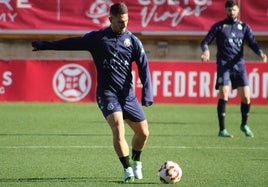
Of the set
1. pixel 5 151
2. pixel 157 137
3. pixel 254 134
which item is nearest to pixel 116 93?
pixel 5 151

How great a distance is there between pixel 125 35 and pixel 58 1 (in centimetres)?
1881

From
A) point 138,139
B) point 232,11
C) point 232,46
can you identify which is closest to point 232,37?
point 232,46

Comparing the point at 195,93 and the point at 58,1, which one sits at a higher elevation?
the point at 58,1

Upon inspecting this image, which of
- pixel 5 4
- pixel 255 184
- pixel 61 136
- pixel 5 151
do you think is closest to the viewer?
pixel 255 184

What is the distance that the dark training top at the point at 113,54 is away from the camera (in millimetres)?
9523

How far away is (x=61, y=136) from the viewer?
14.7m

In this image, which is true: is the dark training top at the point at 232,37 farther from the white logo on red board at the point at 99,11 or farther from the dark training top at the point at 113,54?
the white logo on red board at the point at 99,11

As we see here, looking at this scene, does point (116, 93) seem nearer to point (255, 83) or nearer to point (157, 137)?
point (157, 137)

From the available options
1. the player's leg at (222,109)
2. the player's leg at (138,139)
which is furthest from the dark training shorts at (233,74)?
the player's leg at (138,139)

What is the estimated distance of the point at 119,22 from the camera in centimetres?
931

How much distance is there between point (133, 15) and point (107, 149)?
1574cm

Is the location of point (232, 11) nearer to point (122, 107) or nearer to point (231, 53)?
point (231, 53)

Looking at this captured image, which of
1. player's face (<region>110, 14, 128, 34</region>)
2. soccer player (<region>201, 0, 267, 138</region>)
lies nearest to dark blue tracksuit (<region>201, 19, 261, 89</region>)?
soccer player (<region>201, 0, 267, 138</region>)

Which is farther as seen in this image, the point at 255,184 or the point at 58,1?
the point at 58,1
